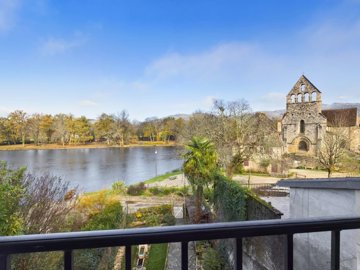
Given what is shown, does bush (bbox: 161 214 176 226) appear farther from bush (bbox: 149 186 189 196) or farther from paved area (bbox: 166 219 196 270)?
bush (bbox: 149 186 189 196)

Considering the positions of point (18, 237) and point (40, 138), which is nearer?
point (18, 237)

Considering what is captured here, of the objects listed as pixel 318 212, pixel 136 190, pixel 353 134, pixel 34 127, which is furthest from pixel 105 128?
pixel 318 212

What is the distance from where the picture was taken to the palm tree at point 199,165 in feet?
36.7

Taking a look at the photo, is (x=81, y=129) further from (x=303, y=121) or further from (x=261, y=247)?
(x=261, y=247)

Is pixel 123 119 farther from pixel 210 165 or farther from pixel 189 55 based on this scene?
pixel 210 165

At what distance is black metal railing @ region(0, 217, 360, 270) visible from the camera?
660mm

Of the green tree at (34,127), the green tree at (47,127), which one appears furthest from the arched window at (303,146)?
the green tree at (34,127)

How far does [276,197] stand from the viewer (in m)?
12.6

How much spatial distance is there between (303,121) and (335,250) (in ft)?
83.5

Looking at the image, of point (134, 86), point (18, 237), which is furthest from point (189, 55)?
point (18, 237)

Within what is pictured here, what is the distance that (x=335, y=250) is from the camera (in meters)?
0.87

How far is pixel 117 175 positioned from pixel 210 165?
45.8 ft

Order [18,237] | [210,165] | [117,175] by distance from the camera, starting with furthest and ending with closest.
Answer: [117,175] → [210,165] → [18,237]

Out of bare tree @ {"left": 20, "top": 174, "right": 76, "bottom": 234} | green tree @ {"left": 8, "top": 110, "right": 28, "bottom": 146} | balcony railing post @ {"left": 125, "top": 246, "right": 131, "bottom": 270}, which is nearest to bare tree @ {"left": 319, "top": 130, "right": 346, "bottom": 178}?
bare tree @ {"left": 20, "top": 174, "right": 76, "bottom": 234}
